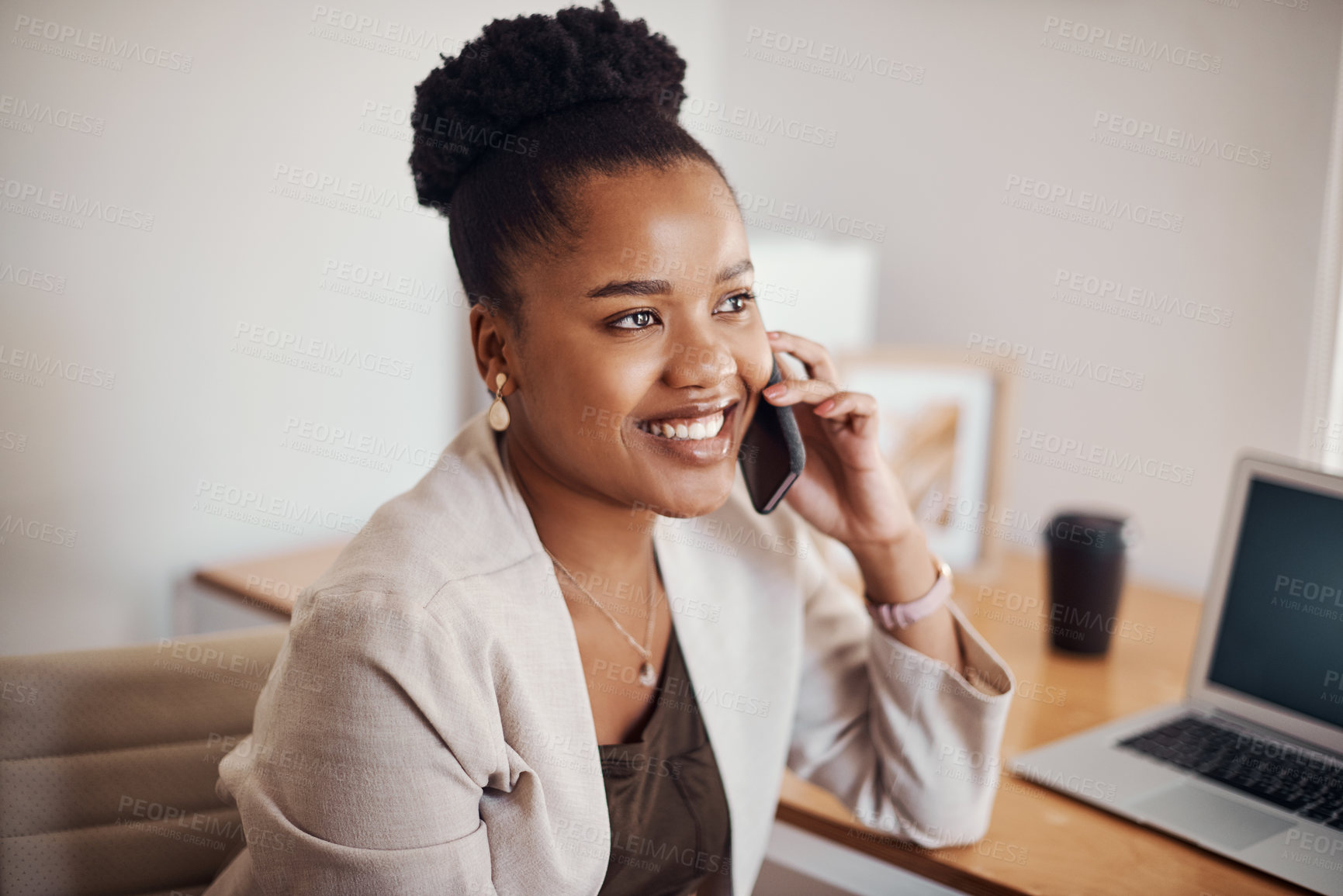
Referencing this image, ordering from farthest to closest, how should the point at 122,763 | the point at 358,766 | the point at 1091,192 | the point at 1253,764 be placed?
the point at 1091,192, the point at 1253,764, the point at 122,763, the point at 358,766

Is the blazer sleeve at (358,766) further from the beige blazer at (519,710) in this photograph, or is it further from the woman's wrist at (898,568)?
the woman's wrist at (898,568)

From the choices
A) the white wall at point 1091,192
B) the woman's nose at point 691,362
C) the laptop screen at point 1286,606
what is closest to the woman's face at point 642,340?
the woman's nose at point 691,362

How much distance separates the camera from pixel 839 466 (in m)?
1.22

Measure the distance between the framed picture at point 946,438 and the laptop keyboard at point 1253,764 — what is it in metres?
0.55

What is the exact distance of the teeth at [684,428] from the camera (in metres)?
0.97

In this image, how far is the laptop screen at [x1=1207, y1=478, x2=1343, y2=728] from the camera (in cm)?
122

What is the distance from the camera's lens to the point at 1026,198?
1842 millimetres

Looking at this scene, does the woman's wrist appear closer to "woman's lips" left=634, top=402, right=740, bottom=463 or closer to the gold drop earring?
"woman's lips" left=634, top=402, right=740, bottom=463

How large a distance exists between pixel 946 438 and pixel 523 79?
109cm

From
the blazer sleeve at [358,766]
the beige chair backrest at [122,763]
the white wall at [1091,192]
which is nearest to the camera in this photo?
the blazer sleeve at [358,766]

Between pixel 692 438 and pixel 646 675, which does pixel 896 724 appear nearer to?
pixel 646 675

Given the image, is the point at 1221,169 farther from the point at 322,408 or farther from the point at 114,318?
the point at 114,318

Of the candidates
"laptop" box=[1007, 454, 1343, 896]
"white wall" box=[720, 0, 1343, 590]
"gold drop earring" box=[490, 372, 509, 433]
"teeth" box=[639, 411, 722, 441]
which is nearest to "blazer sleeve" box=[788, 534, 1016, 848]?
"laptop" box=[1007, 454, 1343, 896]

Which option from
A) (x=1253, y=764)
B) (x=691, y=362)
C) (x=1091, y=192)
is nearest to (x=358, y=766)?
(x=691, y=362)
